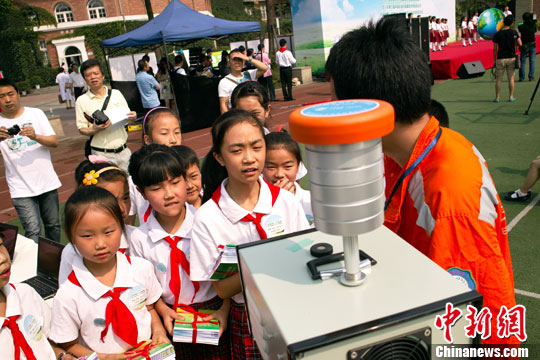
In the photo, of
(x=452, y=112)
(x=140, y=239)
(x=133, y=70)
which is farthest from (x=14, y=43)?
(x=140, y=239)

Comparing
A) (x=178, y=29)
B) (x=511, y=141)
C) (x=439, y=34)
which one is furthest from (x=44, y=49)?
(x=511, y=141)

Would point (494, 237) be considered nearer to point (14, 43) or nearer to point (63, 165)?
point (63, 165)

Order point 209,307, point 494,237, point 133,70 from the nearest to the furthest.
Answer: point 494,237 < point 209,307 < point 133,70

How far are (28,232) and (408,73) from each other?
3.58 metres

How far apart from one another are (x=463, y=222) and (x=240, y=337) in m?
1.20

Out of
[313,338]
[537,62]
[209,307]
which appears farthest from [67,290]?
[537,62]

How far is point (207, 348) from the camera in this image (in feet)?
6.48

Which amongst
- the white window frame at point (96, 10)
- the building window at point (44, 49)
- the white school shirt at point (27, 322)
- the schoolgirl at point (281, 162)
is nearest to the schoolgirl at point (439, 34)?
the schoolgirl at point (281, 162)

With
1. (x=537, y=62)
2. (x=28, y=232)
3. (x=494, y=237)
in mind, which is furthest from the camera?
(x=537, y=62)

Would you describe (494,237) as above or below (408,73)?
below

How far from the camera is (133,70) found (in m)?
13.4

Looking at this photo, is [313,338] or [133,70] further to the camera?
[133,70]

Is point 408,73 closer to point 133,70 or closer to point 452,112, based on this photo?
point 452,112

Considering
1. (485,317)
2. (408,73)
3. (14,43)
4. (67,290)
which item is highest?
(14,43)
